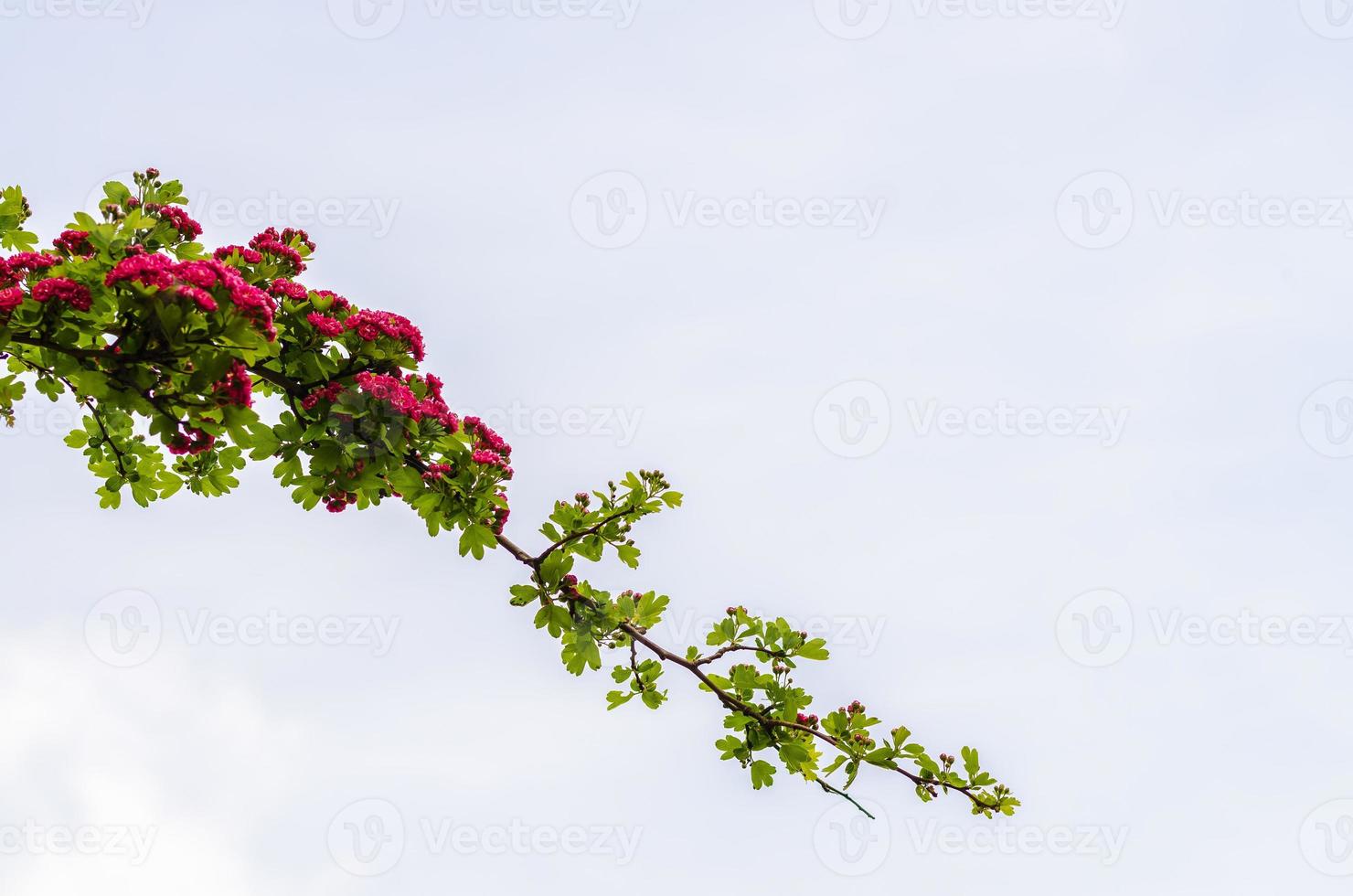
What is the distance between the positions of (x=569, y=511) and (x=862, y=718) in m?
1.96

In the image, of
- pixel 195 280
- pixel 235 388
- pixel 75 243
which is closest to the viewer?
pixel 195 280

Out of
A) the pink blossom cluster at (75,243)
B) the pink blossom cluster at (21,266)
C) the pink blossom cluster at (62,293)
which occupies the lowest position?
the pink blossom cluster at (62,293)

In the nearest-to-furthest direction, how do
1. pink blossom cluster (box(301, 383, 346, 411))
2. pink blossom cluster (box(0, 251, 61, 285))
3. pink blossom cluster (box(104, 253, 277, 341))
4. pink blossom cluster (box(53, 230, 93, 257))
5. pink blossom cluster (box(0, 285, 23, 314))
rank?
1. pink blossom cluster (box(104, 253, 277, 341))
2. pink blossom cluster (box(0, 285, 23, 314))
3. pink blossom cluster (box(0, 251, 61, 285))
4. pink blossom cluster (box(53, 230, 93, 257))
5. pink blossom cluster (box(301, 383, 346, 411))

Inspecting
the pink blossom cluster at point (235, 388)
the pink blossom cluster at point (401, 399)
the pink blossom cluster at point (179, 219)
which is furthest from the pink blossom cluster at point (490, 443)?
the pink blossom cluster at point (179, 219)

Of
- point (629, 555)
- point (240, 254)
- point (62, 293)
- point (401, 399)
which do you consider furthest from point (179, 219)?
point (629, 555)

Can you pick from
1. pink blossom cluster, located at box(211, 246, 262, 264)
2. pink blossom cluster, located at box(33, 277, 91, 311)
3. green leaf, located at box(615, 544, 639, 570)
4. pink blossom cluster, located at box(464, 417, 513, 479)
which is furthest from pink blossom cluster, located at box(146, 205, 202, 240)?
green leaf, located at box(615, 544, 639, 570)

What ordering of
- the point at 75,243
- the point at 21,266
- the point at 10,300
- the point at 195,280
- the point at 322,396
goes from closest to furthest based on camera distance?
the point at 195,280 < the point at 10,300 < the point at 21,266 < the point at 75,243 < the point at 322,396

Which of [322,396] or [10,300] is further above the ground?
[322,396]

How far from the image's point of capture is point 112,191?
496 cm

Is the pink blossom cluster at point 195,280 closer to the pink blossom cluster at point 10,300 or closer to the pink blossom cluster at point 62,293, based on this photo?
the pink blossom cluster at point 62,293

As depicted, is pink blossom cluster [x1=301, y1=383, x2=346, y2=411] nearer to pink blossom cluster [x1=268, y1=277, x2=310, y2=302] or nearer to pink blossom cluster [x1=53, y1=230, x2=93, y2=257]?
pink blossom cluster [x1=268, y1=277, x2=310, y2=302]

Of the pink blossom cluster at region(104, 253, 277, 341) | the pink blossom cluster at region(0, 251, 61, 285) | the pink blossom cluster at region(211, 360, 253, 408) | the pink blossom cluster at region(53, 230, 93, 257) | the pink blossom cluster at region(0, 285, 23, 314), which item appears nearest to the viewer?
the pink blossom cluster at region(104, 253, 277, 341)

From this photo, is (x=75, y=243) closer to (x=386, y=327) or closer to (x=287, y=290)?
(x=287, y=290)

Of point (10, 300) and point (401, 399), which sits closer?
point (10, 300)
